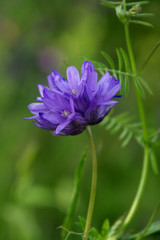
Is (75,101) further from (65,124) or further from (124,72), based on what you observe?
(124,72)

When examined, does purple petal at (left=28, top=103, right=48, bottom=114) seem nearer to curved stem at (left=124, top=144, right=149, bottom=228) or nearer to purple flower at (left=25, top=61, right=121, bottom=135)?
purple flower at (left=25, top=61, right=121, bottom=135)

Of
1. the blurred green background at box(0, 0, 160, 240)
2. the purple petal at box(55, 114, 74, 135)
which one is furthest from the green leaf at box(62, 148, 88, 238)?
the blurred green background at box(0, 0, 160, 240)

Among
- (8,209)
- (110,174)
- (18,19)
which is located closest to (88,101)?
(8,209)

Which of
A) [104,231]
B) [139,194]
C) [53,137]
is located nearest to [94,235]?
[104,231]

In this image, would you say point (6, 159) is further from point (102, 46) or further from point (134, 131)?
point (134, 131)

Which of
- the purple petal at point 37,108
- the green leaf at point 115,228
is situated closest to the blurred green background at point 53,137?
the green leaf at point 115,228

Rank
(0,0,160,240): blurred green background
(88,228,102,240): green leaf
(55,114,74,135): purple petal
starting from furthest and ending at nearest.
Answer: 1. (0,0,160,240): blurred green background
2. (88,228,102,240): green leaf
3. (55,114,74,135): purple petal

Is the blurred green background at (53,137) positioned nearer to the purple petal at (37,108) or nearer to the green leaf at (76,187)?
the green leaf at (76,187)
